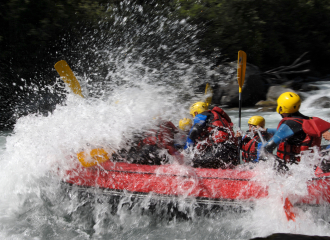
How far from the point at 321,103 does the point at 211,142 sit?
7.59 meters

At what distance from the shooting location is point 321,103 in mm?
9422

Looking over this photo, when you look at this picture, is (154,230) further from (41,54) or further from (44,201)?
(41,54)

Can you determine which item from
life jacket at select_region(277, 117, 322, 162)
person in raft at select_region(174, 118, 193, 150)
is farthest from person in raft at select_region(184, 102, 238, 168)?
life jacket at select_region(277, 117, 322, 162)

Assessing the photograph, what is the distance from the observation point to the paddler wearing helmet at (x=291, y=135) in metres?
2.78

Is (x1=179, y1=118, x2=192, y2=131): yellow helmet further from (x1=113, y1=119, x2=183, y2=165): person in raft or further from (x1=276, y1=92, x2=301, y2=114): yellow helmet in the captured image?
(x1=276, y1=92, x2=301, y2=114): yellow helmet

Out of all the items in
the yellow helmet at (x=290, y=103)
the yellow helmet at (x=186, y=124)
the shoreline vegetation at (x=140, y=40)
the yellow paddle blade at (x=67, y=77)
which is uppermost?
the shoreline vegetation at (x=140, y=40)

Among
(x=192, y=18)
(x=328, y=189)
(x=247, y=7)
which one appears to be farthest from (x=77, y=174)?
(x=247, y=7)

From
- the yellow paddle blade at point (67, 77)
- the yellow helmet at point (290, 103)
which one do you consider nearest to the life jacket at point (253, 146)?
the yellow helmet at point (290, 103)

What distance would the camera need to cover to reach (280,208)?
2805 millimetres

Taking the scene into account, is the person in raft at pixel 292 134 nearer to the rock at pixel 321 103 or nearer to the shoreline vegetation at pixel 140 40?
the shoreline vegetation at pixel 140 40

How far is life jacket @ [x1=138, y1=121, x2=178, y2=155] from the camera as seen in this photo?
334 centimetres

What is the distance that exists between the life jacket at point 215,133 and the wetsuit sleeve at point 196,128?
64 millimetres

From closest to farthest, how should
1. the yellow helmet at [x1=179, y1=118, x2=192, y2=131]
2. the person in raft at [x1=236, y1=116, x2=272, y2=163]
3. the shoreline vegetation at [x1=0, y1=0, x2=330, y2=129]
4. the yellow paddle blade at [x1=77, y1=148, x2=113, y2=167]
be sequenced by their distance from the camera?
the yellow paddle blade at [x1=77, y1=148, x2=113, y2=167] < the person in raft at [x1=236, y1=116, x2=272, y2=163] < the yellow helmet at [x1=179, y1=118, x2=192, y2=131] < the shoreline vegetation at [x1=0, y1=0, x2=330, y2=129]

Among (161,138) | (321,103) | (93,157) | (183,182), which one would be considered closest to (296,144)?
(183,182)
